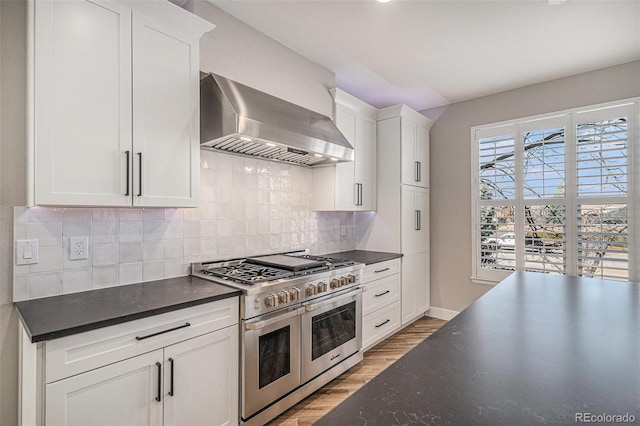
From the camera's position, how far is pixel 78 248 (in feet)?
5.81

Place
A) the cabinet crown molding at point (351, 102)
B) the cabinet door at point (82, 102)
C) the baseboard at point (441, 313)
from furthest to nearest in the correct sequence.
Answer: the baseboard at point (441, 313) → the cabinet crown molding at point (351, 102) → the cabinet door at point (82, 102)

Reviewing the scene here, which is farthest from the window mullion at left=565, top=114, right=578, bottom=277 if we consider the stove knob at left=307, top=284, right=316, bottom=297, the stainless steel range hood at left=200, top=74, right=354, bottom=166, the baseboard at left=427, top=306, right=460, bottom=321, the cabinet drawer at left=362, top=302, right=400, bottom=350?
the stove knob at left=307, top=284, right=316, bottom=297

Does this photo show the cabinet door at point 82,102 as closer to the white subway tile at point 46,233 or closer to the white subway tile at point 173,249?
the white subway tile at point 46,233

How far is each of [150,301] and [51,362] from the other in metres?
0.44

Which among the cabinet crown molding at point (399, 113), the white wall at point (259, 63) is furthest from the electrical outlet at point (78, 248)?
the cabinet crown molding at point (399, 113)

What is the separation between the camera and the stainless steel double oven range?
6.26 ft

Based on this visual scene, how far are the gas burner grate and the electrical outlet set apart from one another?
2.33ft

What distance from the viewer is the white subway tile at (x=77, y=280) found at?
5.68ft

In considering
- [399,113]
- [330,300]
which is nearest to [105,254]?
[330,300]

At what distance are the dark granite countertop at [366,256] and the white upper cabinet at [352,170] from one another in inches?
19.6

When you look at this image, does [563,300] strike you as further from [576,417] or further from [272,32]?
[272,32]

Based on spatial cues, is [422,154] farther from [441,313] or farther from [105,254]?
[105,254]

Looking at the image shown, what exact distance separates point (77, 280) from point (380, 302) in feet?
8.12

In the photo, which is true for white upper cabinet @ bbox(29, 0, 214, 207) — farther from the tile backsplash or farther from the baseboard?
the baseboard
